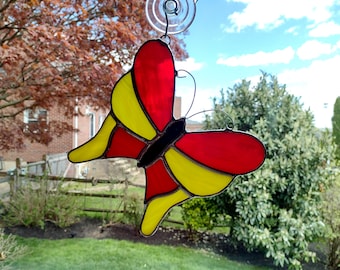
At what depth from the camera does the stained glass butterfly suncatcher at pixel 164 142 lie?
114 cm

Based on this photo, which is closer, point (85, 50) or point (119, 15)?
point (85, 50)

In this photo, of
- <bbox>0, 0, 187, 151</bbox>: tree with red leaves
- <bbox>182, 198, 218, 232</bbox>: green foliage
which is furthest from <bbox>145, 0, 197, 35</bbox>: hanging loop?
<bbox>182, 198, 218, 232</bbox>: green foliage

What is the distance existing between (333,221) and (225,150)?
10.7 ft

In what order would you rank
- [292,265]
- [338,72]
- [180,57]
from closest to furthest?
[292,265], [180,57], [338,72]

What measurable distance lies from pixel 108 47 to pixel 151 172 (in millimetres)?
2298

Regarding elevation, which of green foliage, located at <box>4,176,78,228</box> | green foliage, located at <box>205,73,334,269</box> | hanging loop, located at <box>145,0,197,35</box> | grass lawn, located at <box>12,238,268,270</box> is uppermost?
hanging loop, located at <box>145,0,197,35</box>

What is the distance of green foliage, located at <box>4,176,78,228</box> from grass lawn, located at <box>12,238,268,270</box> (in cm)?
39

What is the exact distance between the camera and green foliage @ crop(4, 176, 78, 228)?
4410 mm

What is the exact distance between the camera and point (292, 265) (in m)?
3.46

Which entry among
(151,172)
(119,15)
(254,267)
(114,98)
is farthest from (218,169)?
(254,267)

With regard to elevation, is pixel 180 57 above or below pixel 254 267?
above

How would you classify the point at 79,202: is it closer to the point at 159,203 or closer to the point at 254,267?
the point at 254,267

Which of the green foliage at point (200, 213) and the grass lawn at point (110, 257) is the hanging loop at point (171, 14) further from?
the green foliage at point (200, 213)

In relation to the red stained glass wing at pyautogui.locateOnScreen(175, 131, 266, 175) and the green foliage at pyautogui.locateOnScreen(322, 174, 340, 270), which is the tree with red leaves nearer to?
the red stained glass wing at pyautogui.locateOnScreen(175, 131, 266, 175)
